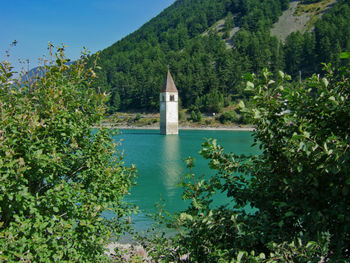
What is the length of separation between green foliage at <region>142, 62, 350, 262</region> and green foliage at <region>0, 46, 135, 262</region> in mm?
1210

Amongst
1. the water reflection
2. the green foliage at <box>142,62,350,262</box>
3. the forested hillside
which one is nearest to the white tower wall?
the forested hillside

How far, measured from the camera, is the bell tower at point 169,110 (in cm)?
6312

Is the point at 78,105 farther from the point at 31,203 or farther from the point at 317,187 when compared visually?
the point at 317,187

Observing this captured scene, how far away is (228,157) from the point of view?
3.04m

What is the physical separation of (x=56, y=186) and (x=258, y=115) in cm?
214

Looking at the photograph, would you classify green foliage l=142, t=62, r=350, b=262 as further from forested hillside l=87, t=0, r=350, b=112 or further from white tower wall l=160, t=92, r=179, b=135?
forested hillside l=87, t=0, r=350, b=112

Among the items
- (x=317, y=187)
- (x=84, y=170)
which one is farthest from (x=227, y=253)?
(x=84, y=170)

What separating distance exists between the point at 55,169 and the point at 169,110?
199 feet

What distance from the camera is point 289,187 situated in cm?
247

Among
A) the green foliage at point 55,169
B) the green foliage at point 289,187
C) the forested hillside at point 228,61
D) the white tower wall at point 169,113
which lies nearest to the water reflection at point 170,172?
the green foliage at point 55,169

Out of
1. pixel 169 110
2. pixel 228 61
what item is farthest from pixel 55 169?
pixel 228 61

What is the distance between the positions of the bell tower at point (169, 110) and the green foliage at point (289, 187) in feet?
196

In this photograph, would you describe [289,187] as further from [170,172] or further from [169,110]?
[169,110]

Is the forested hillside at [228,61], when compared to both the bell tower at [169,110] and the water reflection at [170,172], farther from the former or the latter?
the water reflection at [170,172]
